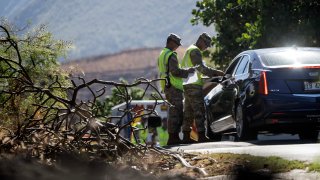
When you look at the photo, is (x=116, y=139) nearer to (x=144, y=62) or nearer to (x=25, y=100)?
(x=25, y=100)

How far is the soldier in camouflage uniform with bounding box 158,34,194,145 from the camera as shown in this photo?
13805mm

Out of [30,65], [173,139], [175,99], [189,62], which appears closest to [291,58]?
[175,99]

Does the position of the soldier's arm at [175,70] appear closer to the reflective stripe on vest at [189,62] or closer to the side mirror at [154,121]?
the reflective stripe on vest at [189,62]

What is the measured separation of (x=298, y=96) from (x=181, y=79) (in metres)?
Result: 2.68

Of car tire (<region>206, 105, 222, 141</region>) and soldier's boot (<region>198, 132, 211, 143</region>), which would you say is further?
car tire (<region>206, 105, 222, 141</region>)

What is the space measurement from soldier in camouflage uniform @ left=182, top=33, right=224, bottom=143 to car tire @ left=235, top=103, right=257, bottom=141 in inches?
50.4

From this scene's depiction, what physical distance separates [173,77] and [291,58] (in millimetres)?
2253

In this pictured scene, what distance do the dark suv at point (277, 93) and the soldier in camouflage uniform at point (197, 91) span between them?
113 cm

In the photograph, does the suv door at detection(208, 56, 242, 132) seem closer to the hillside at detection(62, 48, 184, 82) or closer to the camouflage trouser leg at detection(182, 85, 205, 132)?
the camouflage trouser leg at detection(182, 85, 205, 132)

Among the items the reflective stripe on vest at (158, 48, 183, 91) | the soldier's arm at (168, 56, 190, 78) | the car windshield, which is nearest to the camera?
the car windshield

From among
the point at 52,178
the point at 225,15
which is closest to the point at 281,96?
the point at 52,178

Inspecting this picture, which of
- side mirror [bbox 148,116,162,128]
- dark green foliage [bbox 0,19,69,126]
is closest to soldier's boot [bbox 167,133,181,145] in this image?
dark green foliage [bbox 0,19,69,126]

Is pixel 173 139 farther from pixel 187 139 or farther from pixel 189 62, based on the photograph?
pixel 189 62

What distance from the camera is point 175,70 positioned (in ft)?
45.4
